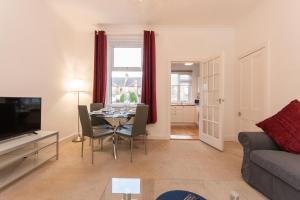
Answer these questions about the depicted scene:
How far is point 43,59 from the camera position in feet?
11.3

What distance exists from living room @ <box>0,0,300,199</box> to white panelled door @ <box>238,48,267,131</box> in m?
0.05

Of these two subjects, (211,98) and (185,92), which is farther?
(185,92)

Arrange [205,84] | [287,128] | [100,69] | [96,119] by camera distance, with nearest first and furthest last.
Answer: [287,128] < [96,119] < [205,84] < [100,69]

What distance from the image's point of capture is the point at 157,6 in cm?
376

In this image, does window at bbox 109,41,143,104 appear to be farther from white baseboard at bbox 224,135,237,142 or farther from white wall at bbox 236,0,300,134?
white wall at bbox 236,0,300,134

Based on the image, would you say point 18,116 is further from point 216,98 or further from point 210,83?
point 210,83

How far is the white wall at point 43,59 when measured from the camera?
8.87 feet

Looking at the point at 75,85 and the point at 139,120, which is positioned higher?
the point at 75,85

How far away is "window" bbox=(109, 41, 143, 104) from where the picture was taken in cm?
507

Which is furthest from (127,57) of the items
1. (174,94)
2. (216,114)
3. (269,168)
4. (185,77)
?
(269,168)

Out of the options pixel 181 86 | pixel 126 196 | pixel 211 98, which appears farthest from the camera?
pixel 181 86

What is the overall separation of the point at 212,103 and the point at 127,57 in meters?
→ 2.53

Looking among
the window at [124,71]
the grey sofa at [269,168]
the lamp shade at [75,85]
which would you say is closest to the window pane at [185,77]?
the window at [124,71]

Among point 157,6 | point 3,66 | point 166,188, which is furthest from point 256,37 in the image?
point 3,66
